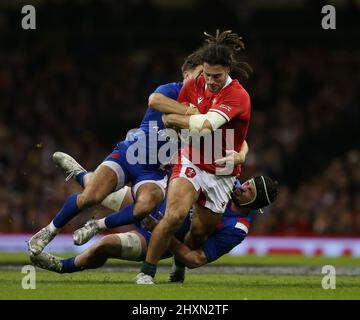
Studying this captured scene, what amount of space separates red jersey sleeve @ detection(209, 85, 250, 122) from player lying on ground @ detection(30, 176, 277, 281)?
2.89 ft

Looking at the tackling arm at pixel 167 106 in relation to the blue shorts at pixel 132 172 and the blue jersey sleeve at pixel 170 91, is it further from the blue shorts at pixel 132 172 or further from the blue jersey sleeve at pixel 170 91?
the blue shorts at pixel 132 172

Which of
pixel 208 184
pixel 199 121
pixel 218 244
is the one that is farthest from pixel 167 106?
pixel 218 244

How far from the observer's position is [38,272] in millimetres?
12383

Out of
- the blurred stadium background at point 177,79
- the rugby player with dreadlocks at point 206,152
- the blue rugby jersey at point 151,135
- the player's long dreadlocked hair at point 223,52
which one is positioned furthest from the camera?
the blurred stadium background at point 177,79

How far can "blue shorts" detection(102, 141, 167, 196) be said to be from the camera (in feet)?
36.8

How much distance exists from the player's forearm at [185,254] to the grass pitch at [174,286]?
23cm

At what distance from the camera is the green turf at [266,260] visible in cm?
1538

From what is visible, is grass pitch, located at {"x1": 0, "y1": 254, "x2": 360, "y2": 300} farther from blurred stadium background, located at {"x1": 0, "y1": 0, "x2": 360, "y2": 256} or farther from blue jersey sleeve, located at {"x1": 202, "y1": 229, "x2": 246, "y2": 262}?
blurred stadium background, located at {"x1": 0, "y1": 0, "x2": 360, "y2": 256}

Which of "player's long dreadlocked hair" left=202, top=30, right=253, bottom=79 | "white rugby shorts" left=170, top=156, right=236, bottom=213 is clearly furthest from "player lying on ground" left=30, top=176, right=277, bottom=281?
"player's long dreadlocked hair" left=202, top=30, right=253, bottom=79

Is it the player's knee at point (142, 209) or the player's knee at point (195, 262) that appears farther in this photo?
the player's knee at point (195, 262)

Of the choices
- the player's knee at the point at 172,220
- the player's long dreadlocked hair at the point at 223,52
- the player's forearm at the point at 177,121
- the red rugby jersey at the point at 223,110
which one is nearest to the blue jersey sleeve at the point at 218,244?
the red rugby jersey at the point at 223,110

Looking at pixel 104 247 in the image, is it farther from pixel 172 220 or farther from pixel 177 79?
pixel 177 79

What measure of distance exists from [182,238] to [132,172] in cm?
92
